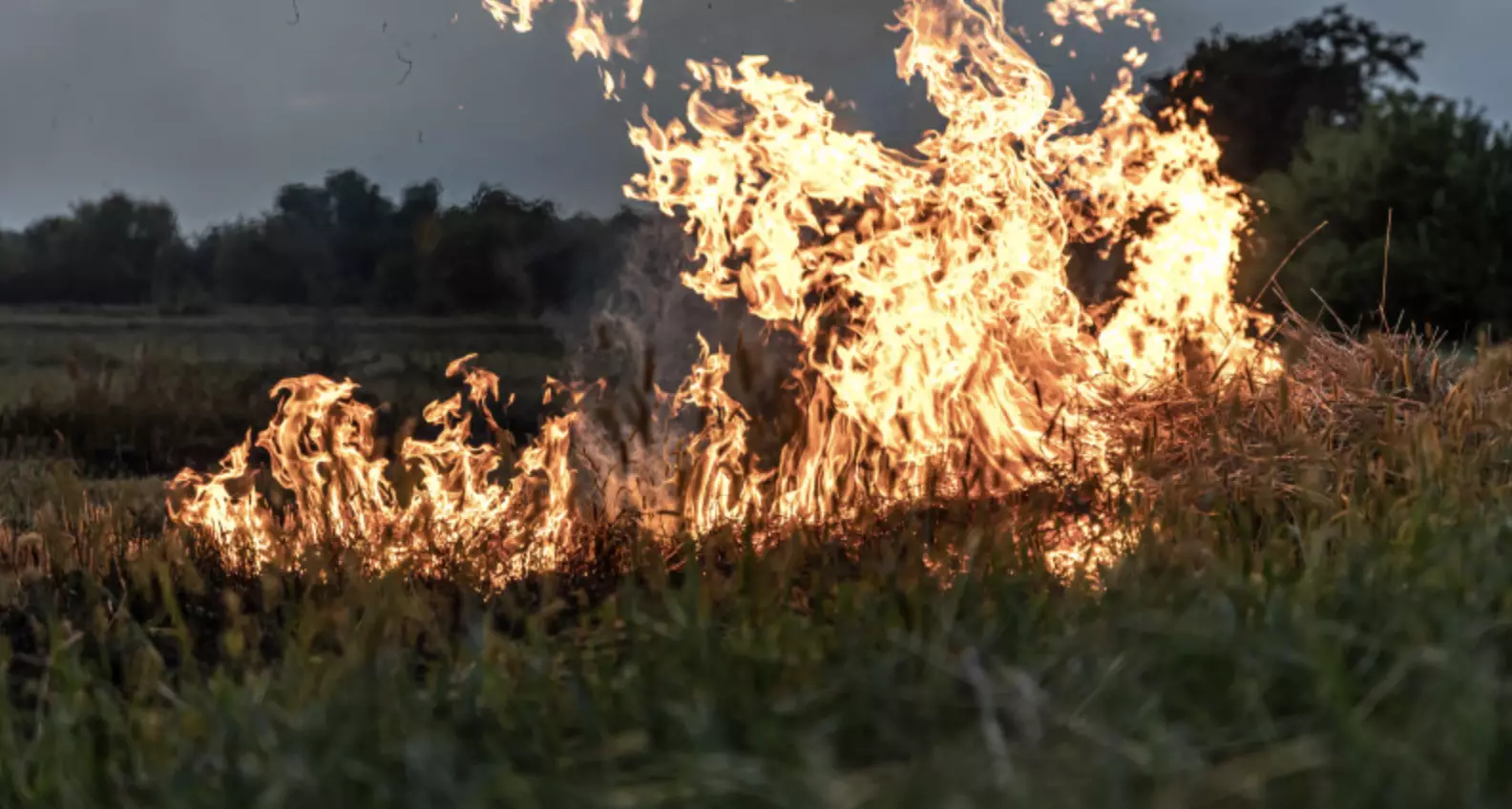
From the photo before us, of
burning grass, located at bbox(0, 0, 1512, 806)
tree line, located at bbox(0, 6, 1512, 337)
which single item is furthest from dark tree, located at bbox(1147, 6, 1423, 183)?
burning grass, located at bbox(0, 0, 1512, 806)

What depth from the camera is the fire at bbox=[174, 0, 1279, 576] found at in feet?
28.6

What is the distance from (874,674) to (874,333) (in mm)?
5070

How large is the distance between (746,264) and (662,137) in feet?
3.59

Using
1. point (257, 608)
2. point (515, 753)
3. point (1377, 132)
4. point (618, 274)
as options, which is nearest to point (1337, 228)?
point (1377, 132)

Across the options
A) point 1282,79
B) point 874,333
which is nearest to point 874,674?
point 874,333

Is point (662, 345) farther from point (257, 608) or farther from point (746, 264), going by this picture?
point (257, 608)

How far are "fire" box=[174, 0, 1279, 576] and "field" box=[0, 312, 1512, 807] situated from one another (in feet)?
3.42

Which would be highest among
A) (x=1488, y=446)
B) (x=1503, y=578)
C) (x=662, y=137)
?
(x=662, y=137)

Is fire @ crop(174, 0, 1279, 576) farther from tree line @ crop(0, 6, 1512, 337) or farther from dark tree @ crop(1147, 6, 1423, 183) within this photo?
dark tree @ crop(1147, 6, 1423, 183)

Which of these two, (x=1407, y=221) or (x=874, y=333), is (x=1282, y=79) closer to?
(x=1407, y=221)

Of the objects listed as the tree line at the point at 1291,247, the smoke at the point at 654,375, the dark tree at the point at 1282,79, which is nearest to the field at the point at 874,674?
the smoke at the point at 654,375

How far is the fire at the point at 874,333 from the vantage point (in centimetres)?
871

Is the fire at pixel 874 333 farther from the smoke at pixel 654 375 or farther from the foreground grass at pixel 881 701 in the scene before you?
the foreground grass at pixel 881 701

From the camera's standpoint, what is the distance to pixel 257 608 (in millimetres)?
7086
